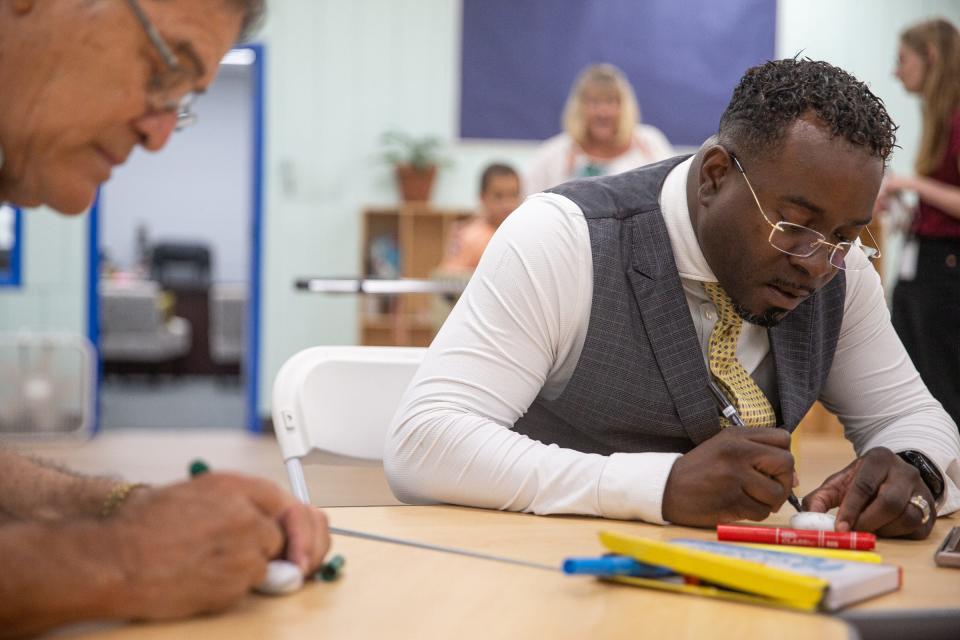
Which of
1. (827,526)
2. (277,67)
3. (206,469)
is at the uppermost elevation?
(277,67)

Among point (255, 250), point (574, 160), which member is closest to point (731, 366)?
point (574, 160)

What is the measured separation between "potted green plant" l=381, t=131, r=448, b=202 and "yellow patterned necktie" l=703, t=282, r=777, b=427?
553cm

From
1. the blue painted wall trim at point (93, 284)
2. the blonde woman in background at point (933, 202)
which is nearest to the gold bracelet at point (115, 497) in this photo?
the blonde woman in background at point (933, 202)

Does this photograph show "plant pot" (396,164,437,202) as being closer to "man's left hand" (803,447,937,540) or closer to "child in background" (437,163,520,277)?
"child in background" (437,163,520,277)

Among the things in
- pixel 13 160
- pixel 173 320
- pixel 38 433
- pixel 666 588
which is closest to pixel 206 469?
pixel 13 160

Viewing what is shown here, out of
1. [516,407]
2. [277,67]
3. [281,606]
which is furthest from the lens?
[277,67]

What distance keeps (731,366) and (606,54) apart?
19.4 feet

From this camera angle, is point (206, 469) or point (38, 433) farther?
point (38, 433)

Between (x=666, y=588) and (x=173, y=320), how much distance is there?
430 inches

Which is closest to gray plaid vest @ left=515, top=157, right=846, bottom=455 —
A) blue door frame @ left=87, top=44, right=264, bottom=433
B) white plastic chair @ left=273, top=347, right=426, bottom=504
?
white plastic chair @ left=273, top=347, right=426, bottom=504

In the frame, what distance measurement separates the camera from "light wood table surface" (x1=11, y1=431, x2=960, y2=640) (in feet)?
2.88

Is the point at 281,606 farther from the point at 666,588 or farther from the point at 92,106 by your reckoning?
the point at 92,106

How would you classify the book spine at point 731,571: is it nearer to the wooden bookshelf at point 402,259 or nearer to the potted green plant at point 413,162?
the wooden bookshelf at point 402,259

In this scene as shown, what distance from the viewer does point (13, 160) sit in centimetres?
95
